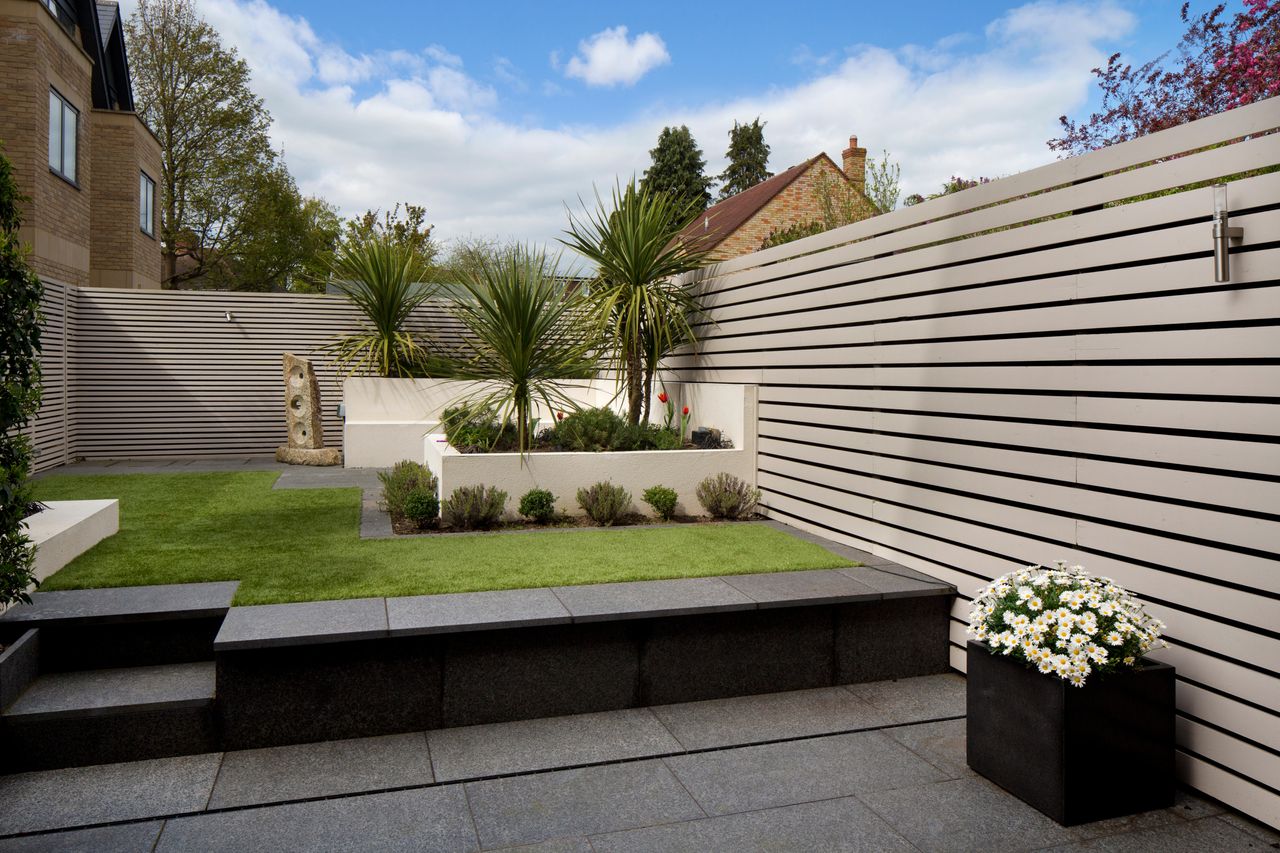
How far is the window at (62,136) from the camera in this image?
12953mm

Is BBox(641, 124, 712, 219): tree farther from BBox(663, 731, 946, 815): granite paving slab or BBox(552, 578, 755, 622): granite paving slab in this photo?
BBox(663, 731, 946, 815): granite paving slab

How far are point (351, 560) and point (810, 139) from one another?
3209 cm

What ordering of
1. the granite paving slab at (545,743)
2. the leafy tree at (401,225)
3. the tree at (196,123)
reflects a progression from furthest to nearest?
the leafy tree at (401,225) → the tree at (196,123) → the granite paving slab at (545,743)

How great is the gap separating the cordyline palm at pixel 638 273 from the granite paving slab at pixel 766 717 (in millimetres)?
3897

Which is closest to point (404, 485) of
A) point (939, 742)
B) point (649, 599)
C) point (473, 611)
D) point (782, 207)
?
point (473, 611)

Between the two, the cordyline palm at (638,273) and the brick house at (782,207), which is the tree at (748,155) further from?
the cordyline palm at (638,273)

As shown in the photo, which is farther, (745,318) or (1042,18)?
(1042,18)

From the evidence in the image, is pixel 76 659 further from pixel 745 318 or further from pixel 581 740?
pixel 745 318

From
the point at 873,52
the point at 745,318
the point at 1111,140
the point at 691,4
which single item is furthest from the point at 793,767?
the point at 1111,140

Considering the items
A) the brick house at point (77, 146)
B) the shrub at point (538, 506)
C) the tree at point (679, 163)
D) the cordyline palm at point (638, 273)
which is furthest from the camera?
the tree at point (679, 163)

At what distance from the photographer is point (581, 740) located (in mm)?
3510

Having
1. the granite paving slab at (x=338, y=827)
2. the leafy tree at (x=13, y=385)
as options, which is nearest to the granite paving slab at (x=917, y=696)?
the granite paving slab at (x=338, y=827)

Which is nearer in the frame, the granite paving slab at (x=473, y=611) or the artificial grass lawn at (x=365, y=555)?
the granite paving slab at (x=473, y=611)

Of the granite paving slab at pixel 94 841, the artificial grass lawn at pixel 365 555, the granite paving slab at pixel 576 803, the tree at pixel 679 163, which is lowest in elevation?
the granite paving slab at pixel 576 803
